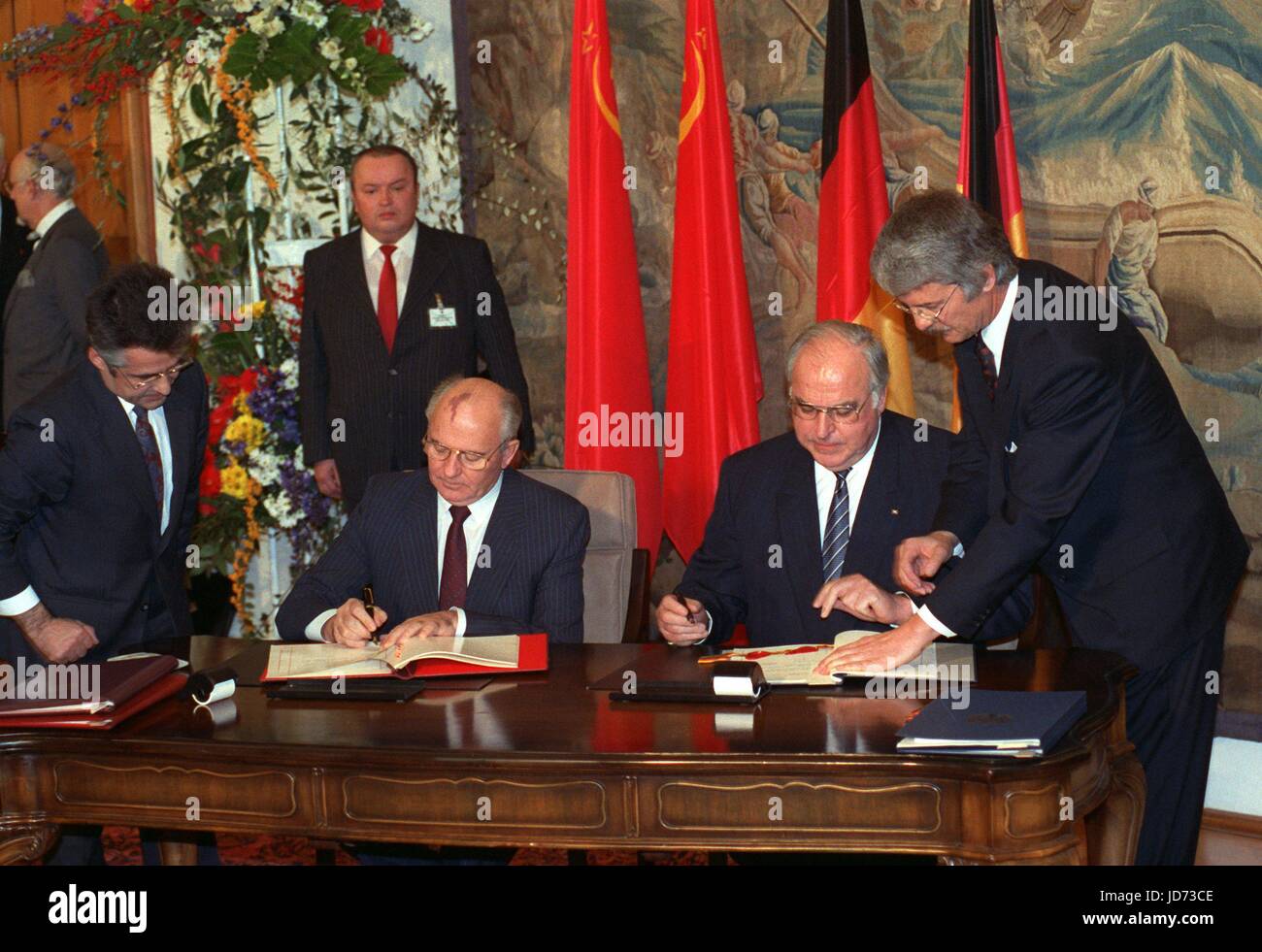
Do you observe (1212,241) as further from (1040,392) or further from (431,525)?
(431,525)

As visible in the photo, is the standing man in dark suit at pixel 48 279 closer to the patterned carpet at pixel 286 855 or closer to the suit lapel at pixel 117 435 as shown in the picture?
the patterned carpet at pixel 286 855

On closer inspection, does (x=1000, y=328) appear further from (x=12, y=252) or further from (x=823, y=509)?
(x=12, y=252)

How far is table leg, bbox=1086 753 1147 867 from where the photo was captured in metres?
2.78

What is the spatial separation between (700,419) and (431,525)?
173cm

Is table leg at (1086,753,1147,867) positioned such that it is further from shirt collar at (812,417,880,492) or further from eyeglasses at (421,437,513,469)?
eyeglasses at (421,437,513,469)

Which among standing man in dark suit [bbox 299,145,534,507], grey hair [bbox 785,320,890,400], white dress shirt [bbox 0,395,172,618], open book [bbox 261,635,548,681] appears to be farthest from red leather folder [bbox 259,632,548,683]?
standing man in dark suit [bbox 299,145,534,507]

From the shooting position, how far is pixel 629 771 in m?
2.40

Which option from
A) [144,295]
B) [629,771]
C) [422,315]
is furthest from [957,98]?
[629,771]

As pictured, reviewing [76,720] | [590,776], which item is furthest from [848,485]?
[76,720]

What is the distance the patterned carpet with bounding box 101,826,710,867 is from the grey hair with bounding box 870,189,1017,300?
193 centimetres

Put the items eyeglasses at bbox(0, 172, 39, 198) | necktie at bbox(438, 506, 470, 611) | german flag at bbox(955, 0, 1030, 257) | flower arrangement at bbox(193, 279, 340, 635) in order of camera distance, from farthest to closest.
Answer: eyeglasses at bbox(0, 172, 39, 198)
flower arrangement at bbox(193, 279, 340, 635)
german flag at bbox(955, 0, 1030, 257)
necktie at bbox(438, 506, 470, 611)

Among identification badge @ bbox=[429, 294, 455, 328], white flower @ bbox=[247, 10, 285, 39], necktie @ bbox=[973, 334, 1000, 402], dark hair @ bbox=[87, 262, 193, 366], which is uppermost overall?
white flower @ bbox=[247, 10, 285, 39]

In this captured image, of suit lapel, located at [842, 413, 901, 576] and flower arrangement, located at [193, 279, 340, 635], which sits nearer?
suit lapel, located at [842, 413, 901, 576]

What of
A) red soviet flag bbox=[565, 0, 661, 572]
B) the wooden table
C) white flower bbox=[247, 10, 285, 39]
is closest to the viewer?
the wooden table
